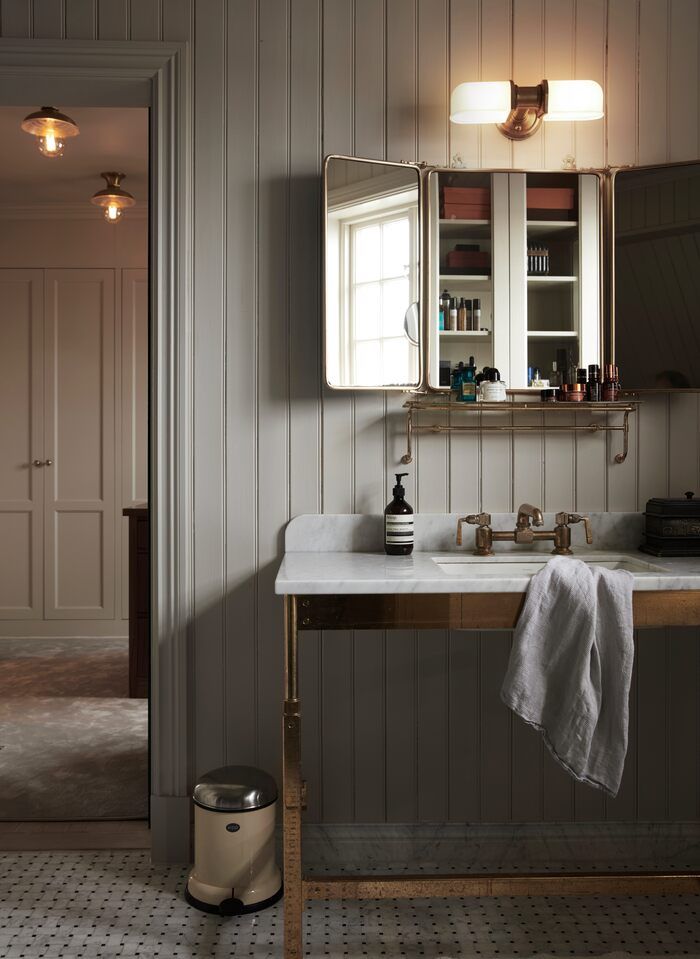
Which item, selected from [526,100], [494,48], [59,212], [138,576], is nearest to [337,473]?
[526,100]

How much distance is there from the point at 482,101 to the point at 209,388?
1.06 meters

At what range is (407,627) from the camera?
182cm

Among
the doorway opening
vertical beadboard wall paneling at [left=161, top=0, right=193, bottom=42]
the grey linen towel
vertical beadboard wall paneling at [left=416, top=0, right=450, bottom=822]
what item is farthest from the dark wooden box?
the doorway opening

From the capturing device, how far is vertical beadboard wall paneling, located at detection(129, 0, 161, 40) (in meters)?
2.31

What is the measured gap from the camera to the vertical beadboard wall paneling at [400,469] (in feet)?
7.72

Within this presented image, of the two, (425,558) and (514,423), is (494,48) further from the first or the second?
(425,558)

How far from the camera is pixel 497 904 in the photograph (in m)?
2.13

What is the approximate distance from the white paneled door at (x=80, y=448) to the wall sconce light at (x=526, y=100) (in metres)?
3.51

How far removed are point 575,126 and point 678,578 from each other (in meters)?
1.34

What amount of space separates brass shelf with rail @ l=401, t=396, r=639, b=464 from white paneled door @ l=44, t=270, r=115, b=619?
3.36 meters

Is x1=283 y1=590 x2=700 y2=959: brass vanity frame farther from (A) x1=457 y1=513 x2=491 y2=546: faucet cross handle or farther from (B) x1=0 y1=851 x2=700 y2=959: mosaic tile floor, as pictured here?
(A) x1=457 y1=513 x2=491 y2=546: faucet cross handle

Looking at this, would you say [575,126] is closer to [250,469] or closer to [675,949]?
[250,469]

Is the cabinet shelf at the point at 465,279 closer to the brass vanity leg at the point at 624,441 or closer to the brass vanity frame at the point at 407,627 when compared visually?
the brass vanity leg at the point at 624,441

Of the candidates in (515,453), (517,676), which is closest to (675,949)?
(517,676)
